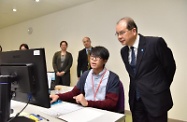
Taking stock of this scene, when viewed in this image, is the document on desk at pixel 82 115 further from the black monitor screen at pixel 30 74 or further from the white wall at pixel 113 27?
the white wall at pixel 113 27

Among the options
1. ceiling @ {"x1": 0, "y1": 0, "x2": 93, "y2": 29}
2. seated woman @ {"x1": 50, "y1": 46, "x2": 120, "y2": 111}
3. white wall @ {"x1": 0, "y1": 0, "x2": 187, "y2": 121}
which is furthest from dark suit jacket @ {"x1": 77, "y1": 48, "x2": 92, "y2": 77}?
seated woman @ {"x1": 50, "y1": 46, "x2": 120, "y2": 111}

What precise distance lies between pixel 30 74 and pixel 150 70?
3.57 ft

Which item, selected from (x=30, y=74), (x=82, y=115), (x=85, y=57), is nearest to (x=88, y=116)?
(x=82, y=115)

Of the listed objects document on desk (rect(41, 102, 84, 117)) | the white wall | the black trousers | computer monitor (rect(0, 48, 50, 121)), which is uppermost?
the white wall

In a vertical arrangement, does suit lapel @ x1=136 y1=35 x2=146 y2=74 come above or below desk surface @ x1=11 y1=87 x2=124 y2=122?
above

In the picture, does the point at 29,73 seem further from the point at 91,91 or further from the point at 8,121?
the point at 91,91

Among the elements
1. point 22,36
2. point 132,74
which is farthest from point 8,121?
point 22,36

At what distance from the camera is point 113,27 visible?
380cm

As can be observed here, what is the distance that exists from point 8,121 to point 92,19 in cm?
356

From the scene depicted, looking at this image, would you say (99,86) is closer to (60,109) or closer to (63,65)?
(60,109)

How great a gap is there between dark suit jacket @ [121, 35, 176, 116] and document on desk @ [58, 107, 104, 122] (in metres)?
0.55

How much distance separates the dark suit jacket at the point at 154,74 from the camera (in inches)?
61.5

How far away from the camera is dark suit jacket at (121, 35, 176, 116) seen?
156cm

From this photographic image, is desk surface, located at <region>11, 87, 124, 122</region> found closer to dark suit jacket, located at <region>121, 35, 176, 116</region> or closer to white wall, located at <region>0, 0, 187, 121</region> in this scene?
dark suit jacket, located at <region>121, 35, 176, 116</region>
